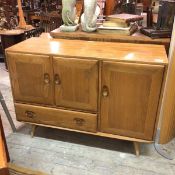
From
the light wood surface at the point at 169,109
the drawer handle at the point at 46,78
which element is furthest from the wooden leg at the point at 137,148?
the drawer handle at the point at 46,78

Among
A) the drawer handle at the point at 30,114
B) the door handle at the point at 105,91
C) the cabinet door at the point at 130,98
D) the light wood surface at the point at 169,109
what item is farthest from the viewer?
the drawer handle at the point at 30,114

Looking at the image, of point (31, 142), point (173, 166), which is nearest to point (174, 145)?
point (173, 166)

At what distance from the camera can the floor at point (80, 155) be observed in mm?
1484

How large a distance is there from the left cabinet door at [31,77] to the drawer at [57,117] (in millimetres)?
67

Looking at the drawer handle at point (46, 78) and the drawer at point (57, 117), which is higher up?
the drawer handle at point (46, 78)

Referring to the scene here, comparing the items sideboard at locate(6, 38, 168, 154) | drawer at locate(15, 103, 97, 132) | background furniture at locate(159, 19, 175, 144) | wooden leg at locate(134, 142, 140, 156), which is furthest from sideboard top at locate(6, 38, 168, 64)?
wooden leg at locate(134, 142, 140, 156)

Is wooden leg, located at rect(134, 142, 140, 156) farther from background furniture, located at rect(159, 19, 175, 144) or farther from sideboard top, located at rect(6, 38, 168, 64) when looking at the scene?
sideboard top, located at rect(6, 38, 168, 64)

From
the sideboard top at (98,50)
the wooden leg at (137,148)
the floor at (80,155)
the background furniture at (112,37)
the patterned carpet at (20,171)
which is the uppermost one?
the background furniture at (112,37)

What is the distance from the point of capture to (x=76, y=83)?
1435mm

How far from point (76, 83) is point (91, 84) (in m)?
0.10

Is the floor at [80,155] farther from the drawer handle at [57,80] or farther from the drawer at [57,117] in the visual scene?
the drawer handle at [57,80]

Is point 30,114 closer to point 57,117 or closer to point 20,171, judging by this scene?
point 57,117

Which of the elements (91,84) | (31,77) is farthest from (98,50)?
(31,77)

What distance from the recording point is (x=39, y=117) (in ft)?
5.39
